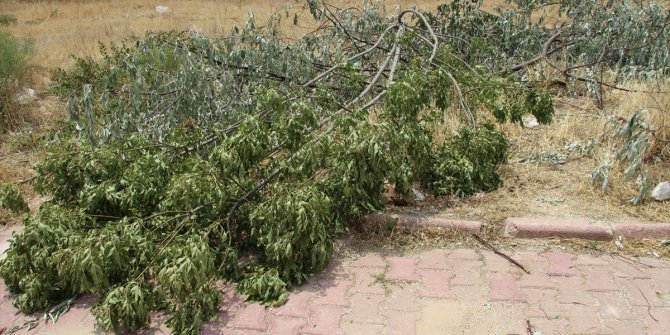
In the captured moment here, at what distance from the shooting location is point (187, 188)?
3.31 meters

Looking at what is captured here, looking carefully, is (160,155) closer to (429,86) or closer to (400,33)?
(429,86)

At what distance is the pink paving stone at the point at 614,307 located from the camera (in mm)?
3076

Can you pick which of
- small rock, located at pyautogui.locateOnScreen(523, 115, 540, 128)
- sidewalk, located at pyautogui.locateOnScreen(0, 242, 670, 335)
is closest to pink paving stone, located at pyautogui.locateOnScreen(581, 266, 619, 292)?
sidewalk, located at pyautogui.locateOnScreen(0, 242, 670, 335)

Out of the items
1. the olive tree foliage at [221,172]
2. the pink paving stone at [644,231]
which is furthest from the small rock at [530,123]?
the pink paving stone at [644,231]

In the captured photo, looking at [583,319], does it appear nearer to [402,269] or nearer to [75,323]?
[402,269]

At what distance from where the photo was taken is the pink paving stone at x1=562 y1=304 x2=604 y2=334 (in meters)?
2.99

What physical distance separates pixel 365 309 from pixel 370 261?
48 centimetres

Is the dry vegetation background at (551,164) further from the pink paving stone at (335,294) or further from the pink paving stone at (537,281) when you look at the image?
the pink paving stone at (335,294)

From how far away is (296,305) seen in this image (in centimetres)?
329

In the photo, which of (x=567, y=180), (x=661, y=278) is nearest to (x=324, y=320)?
(x=661, y=278)

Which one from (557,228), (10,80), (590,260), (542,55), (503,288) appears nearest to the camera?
A: (503,288)

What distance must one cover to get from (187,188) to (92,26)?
11.9 m

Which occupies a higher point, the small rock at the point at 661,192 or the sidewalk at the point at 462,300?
the small rock at the point at 661,192

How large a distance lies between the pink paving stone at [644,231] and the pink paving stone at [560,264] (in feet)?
1.38
